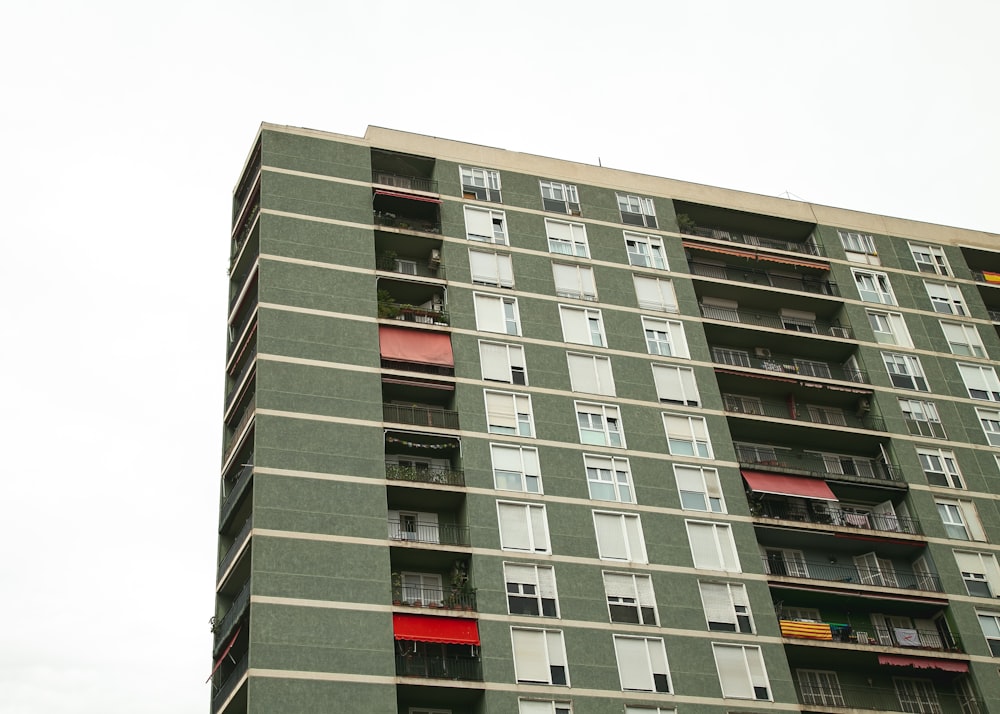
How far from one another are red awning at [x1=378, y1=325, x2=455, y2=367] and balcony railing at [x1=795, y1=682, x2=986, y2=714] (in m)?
19.4

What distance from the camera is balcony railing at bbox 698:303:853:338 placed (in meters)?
61.6

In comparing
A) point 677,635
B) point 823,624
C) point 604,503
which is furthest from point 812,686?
point 604,503

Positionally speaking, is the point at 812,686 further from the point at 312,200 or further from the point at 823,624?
the point at 312,200

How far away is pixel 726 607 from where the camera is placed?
4950 centimetres

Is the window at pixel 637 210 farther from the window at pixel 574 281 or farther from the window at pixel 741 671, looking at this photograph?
the window at pixel 741 671

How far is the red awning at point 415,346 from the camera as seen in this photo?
51844 mm

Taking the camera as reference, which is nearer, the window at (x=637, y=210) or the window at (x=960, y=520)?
the window at (x=960, y=520)

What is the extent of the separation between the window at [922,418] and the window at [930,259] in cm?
951

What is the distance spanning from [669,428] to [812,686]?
11877mm

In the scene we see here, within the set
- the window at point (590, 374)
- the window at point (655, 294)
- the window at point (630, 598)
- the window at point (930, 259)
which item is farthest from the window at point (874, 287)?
the window at point (630, 598)

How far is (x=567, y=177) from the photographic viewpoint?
62156mm

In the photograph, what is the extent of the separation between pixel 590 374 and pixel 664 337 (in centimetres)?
489

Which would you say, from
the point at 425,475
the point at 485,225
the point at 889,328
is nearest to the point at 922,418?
the point at 889,328

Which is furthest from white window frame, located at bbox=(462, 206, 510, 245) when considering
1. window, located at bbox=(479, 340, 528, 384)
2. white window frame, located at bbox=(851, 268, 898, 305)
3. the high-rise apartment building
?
white window frame, located at bbox=(851, 268, 898, 305)
